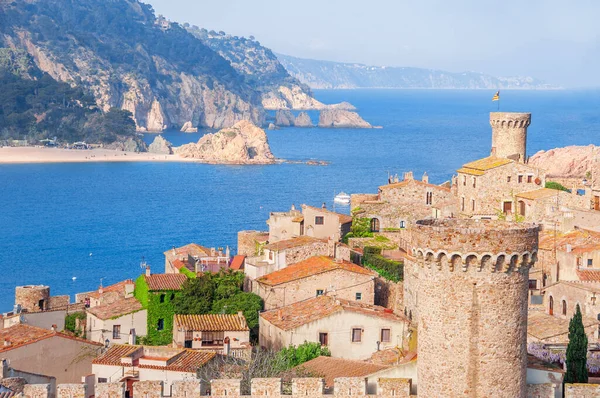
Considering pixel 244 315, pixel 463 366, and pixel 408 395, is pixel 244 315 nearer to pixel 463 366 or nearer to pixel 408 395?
pixel 408 395

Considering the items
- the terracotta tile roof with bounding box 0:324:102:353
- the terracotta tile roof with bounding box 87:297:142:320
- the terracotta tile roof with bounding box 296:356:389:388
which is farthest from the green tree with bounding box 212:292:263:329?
the terracotta tile roof with bounding box 296:356:389:388

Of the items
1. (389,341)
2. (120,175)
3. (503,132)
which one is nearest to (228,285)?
(389,341)

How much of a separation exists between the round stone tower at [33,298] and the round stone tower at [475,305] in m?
24.7

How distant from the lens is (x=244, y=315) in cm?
3488

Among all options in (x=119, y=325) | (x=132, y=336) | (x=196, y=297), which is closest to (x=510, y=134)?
(x=196, y=297)

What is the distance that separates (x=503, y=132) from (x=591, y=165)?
15.6m

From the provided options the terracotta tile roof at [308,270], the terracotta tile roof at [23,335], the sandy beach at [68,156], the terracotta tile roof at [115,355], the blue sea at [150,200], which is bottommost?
the blue sea at [150,200]

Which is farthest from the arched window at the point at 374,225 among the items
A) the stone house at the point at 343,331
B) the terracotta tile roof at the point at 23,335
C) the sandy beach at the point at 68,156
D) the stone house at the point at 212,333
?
the sandy beach at the point at 68,156

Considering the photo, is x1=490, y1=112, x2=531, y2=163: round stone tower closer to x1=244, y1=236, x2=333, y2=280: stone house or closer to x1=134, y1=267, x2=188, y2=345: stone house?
x1=244, y1=236, x2=333, y2=280: stone house

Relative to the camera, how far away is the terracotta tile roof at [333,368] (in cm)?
2551

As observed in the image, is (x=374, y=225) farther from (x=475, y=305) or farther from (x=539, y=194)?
(x=475, y=305)

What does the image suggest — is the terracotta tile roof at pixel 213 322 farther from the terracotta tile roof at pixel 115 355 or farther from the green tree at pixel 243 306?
the terracotta tile roof at pixel 115 355

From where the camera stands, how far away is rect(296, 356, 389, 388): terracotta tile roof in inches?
1004

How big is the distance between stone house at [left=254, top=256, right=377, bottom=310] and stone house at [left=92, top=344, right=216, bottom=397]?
828 cm
